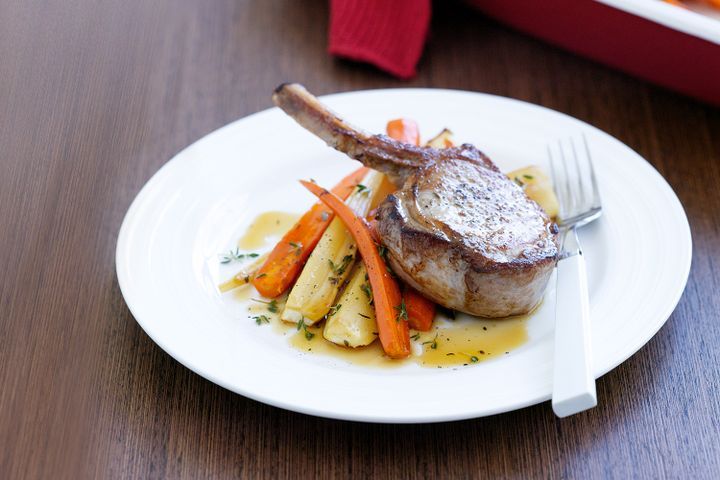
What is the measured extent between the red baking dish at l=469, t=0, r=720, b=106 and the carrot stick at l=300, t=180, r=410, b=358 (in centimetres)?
140

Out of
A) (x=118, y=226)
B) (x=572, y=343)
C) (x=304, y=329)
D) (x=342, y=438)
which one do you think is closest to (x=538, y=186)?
(x=572, y=343)

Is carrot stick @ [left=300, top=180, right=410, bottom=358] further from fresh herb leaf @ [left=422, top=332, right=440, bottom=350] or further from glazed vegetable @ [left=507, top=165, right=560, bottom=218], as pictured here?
glazed vegetable @ [left=507, top=165, right=560, bottom=218]

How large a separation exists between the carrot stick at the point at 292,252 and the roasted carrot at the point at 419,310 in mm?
363

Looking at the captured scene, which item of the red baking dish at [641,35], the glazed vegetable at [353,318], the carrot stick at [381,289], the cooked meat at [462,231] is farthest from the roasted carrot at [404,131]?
the red baking dish at [641,35]

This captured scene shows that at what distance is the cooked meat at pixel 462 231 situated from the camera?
2174 mm

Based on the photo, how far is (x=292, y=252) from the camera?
249cm

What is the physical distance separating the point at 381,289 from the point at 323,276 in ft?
0.67

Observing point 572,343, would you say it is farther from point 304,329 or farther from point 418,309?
point 304,329

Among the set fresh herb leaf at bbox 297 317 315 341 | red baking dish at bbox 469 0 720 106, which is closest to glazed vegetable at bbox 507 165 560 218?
red baking dish at bbox 469 0 720 106

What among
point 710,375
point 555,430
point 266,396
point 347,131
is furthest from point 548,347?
point 347,131

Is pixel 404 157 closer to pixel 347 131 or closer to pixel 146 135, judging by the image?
pixel 347 131

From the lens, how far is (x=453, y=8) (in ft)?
13.5

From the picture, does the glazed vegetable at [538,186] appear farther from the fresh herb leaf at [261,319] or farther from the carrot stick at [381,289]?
the fresh herb leaf at [261,319]

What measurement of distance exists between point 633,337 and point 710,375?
0.35 meters
